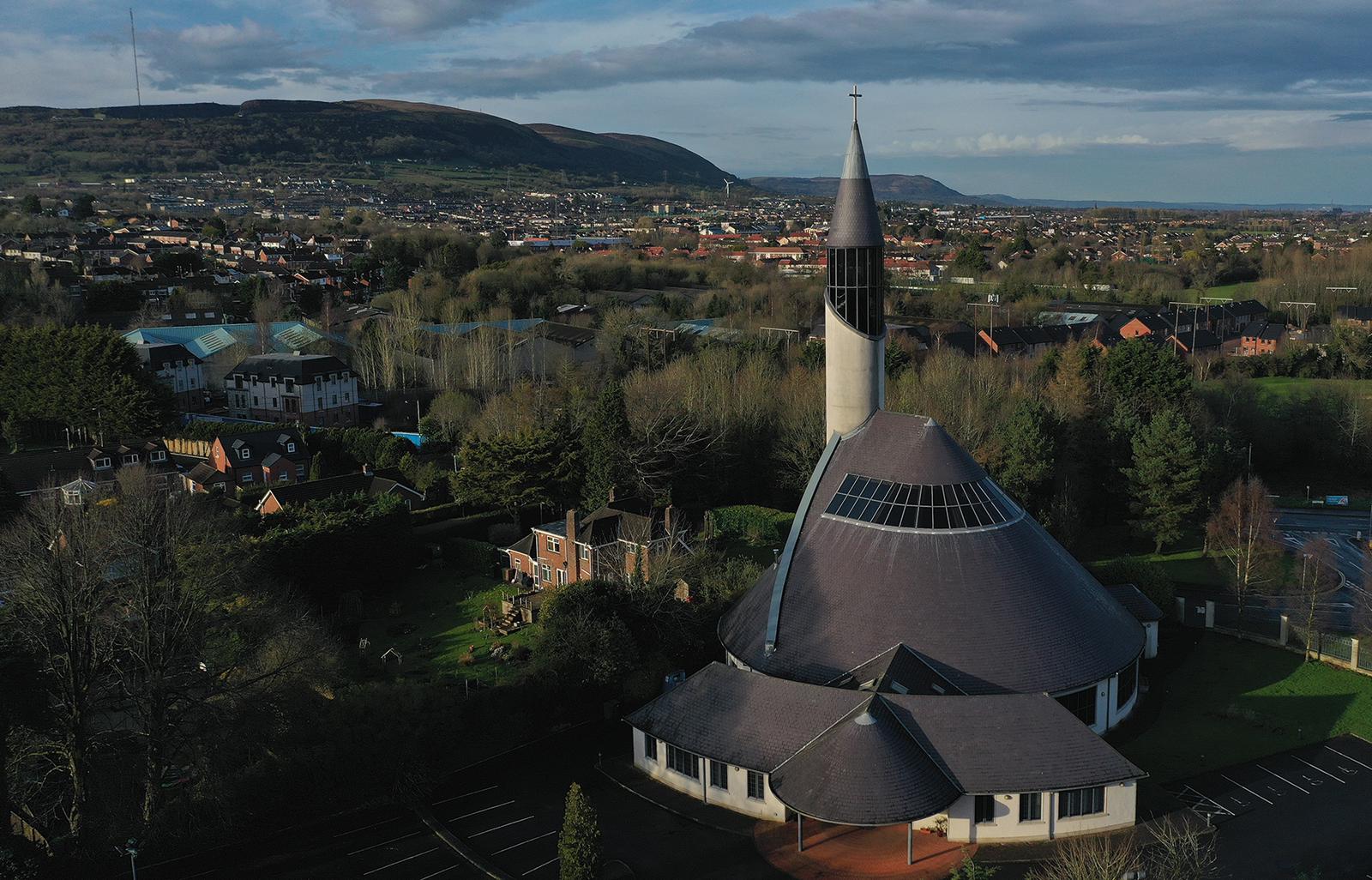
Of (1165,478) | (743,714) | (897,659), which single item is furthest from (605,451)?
(897,659)

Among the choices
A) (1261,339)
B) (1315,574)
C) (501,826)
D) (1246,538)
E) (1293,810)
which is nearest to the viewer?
(1293,810)

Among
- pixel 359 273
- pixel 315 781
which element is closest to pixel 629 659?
pixel 315 781

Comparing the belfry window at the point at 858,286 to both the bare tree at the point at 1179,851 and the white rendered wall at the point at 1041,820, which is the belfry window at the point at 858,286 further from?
the bare tree at the point at 1179,851

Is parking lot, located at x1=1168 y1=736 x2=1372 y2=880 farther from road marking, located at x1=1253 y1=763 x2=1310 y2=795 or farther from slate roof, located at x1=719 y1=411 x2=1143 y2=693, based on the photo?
slate roof, located at x1=719 y1=411 x2=1143 y2=693

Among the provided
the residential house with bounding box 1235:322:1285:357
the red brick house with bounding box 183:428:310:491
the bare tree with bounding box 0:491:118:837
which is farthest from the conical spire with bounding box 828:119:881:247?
the residential house with bounding box 1235:322:1285:357

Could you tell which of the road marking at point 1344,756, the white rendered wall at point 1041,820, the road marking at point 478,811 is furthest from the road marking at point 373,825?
the road marking at point 1344,756

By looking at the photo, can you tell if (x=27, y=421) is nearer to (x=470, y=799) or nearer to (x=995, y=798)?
(x=470, y=799)

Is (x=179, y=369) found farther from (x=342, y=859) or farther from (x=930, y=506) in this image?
(x=930, y=506)
